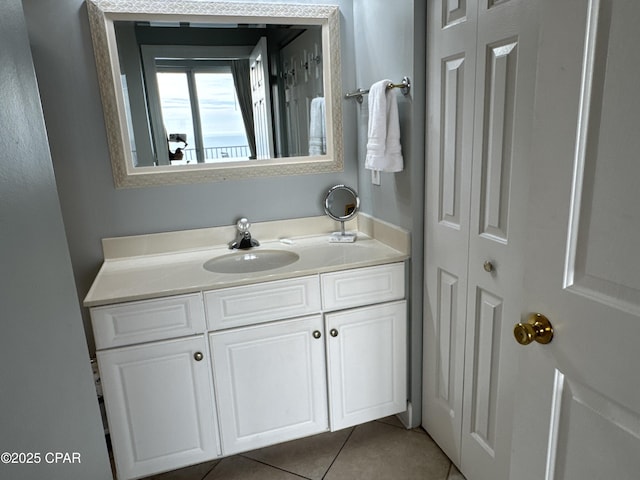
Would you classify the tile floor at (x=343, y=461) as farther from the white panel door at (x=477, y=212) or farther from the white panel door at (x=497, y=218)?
the white panel door at (x=497, y=218)

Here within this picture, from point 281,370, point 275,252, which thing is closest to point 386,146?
point 275,252

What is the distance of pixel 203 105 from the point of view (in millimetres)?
1854

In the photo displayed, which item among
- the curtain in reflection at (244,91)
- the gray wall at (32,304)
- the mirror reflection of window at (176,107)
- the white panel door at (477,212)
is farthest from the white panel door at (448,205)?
the gray wall at (32,304)

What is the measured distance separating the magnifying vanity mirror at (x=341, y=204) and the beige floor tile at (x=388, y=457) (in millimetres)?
928

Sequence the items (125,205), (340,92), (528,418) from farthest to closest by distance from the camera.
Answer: (340,92) → (125,205) → (528,418)

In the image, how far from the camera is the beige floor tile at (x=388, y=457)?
1715 mm

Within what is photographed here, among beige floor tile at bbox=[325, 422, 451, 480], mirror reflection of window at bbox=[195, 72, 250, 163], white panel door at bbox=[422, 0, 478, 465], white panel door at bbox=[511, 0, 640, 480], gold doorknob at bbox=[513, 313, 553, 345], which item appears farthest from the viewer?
mirror reflection of window at bbox=[195, 72, 250, 163]

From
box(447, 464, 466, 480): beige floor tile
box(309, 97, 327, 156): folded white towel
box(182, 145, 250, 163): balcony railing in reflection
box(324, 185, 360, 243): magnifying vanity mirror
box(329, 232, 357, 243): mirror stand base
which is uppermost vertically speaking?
box(309, 97, 327, 156): folded white towel

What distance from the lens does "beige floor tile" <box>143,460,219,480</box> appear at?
175cm

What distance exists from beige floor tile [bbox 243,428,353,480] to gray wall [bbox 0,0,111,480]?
3.01ft

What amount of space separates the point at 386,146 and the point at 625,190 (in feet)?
3.42

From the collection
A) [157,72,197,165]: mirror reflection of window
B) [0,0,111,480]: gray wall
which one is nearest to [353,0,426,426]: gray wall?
[157,72,197,165]: mirror reflection of window

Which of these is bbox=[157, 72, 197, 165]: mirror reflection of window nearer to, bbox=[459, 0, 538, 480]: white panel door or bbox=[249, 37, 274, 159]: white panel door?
bbox=[249, 37, 274, 159]: white panel door

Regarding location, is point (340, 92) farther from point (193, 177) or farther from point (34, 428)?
point (34, 428)
